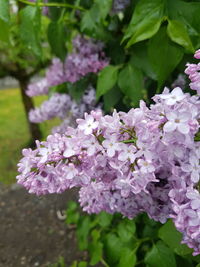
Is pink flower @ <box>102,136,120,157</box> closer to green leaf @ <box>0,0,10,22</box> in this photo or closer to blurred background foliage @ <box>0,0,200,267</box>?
blurred background foliage @ <box>0,0,200,267</box>

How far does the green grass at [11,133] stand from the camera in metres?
4.80

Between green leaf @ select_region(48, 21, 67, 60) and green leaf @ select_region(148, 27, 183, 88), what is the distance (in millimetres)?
531

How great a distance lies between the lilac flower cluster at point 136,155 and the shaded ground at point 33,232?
5.77 ft

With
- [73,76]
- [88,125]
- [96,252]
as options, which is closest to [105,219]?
[96,252]

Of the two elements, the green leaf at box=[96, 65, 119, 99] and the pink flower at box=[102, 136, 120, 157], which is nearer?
the pink flower at box=[102, 136, 120, 157]

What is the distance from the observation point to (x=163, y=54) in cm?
100

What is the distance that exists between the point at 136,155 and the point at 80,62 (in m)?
1.01

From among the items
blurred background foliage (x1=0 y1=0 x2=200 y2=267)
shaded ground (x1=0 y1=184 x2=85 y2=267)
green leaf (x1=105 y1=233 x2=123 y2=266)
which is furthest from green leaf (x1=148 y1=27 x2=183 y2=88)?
shaded ground (x1=0 y1=184 x2=85 y2=267)

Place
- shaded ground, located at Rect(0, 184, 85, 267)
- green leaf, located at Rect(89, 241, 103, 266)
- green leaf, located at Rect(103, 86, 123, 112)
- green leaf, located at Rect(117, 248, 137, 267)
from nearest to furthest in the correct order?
green leaf, located at Rect(117, 248, 137, 267) < green leaf, located at Rect(103, 86, 123, 112) < green leaf, located at Rect(89, 241, 103, 266) < shaded ground, located at Rect(0, 184, 85, 267)

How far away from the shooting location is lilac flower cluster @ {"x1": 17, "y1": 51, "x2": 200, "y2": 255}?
638 millimetres

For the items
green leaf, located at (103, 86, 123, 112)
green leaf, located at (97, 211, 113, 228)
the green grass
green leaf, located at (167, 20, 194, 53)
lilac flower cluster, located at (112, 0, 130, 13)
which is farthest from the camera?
the green grass

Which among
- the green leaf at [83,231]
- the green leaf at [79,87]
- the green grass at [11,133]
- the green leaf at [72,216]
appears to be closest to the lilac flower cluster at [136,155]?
the green leaf at [79,87]

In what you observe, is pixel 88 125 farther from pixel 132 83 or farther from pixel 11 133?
pixel 11 133

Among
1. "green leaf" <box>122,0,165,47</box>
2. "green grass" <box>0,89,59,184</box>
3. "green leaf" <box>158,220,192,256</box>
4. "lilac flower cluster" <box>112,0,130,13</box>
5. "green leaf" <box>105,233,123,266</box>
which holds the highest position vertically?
"green leaf" <box>122,0,165,47</box>
